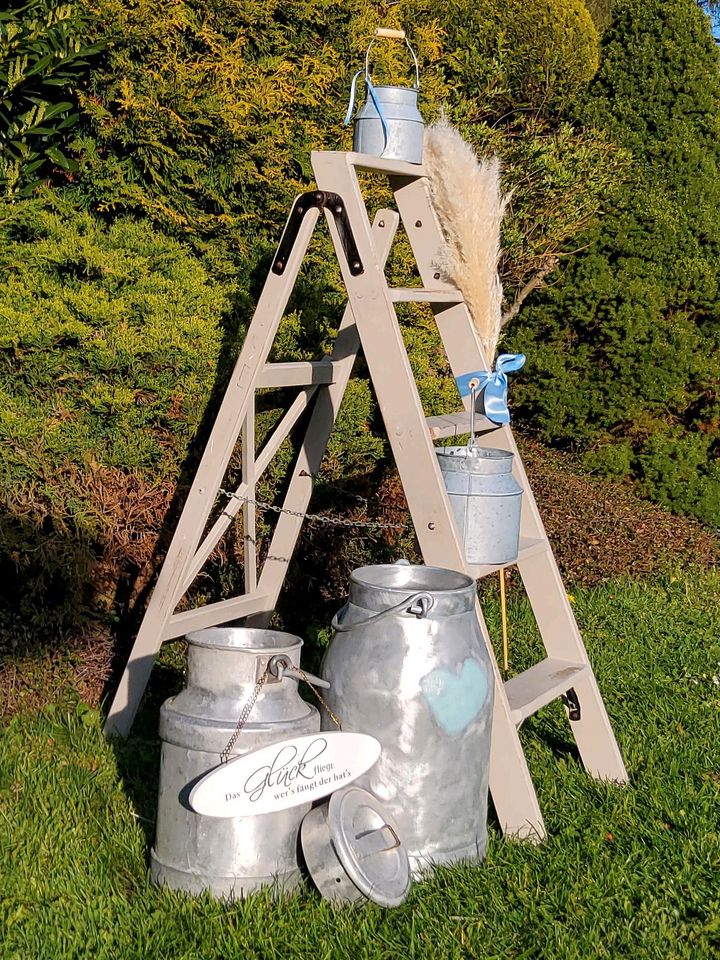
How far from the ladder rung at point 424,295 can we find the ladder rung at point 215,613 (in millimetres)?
1201

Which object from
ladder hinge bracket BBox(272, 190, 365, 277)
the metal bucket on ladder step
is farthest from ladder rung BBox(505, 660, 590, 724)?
ladder hinge bracket BBox(272, 190, 365, 277)

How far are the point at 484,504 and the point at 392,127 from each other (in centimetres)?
118

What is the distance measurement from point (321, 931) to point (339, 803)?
0.94 ft

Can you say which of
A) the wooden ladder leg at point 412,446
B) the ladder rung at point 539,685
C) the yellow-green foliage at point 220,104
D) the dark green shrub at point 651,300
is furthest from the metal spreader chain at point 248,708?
the dark green shrub at point 651,300

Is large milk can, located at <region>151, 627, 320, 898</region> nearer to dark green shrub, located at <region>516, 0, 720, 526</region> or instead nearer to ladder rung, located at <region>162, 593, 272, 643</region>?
ladder rung, located at <region>162, 593, 272, 643</region>

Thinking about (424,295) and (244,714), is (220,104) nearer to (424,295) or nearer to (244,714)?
(424,295)

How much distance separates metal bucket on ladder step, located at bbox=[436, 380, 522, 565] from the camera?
3027mm

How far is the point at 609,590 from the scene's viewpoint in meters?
5.62

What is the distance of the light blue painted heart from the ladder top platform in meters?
1.44

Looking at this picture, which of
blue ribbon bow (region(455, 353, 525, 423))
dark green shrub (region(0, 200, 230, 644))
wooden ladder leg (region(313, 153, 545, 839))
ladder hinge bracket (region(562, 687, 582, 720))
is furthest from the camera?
dark green shrub (region(0, 200, 230, 644))

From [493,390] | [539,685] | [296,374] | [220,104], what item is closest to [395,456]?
[493,390]

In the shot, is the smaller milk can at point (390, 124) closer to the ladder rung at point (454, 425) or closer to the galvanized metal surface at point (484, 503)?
the ladder rung at point (454, 425)

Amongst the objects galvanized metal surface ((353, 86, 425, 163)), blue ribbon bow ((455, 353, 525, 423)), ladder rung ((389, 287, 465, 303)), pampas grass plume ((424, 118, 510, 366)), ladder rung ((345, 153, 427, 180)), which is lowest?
blue ribbon bow ((455, 353, 525, 423))

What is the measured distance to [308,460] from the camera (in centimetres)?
368
